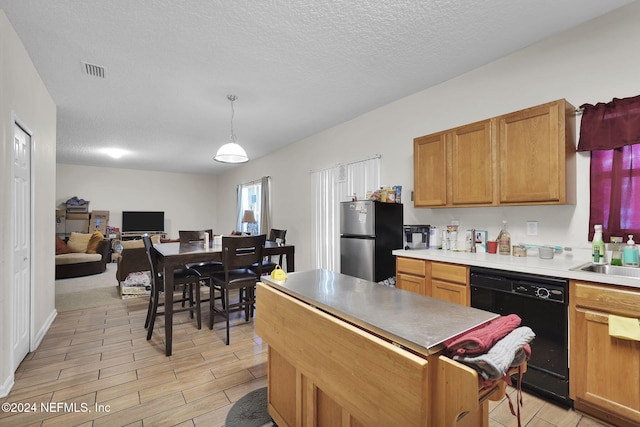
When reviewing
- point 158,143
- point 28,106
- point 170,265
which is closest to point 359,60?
point 170,265

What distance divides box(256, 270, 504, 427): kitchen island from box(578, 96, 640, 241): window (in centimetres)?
170

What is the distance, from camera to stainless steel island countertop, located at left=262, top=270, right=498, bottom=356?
971mm

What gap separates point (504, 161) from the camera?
2426 millimetres

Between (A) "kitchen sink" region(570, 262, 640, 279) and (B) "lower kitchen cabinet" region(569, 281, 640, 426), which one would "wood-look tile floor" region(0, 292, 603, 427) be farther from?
(A) "kitchen sink" region(570, 262, 640, 279)

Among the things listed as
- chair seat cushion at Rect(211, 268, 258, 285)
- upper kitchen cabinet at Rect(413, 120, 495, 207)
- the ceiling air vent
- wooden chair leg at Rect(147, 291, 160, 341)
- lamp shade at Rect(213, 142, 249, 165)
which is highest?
the ceiling air vent

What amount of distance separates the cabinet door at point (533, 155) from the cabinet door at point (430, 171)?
0.52 m

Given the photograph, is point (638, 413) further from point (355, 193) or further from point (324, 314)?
point (355, 193)

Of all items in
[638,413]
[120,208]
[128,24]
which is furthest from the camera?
[120,208]

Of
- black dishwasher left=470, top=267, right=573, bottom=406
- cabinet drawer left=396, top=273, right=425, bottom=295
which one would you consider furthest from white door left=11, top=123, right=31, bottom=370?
black dishwasher left=470, top=267, right=573, bottom=406

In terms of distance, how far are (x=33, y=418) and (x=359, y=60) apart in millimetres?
3553

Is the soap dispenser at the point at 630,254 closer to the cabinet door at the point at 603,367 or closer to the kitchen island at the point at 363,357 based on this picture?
the cabinet door at the point at 603,367

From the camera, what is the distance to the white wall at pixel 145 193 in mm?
7945

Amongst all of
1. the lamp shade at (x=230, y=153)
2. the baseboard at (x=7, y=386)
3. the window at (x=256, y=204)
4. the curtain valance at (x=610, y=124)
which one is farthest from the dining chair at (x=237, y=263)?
the window at (x=256, y=204)

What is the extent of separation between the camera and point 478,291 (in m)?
A: 2.27
